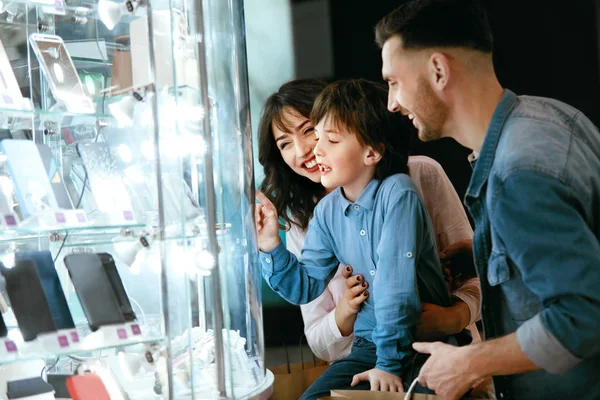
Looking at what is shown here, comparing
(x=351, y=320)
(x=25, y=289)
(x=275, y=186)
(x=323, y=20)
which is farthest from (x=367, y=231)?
(x=323, y=20)

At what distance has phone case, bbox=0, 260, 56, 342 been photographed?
74.5 inches

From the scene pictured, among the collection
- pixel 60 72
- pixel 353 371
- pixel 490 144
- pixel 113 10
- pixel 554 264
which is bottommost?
pixel 353 371

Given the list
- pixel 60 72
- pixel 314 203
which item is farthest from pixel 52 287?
pixel 314 203

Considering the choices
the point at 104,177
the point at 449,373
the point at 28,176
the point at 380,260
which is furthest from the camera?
the point at 380,260

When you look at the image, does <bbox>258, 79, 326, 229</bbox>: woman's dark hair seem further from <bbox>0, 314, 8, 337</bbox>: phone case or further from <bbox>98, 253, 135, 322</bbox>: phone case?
<bbox>0, 314, 8, 337</bbox>: phone case

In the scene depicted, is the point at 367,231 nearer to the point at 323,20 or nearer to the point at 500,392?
the point at 500,392

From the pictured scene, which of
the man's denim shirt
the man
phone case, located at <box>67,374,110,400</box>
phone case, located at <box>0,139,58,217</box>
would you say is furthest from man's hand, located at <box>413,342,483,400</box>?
phone case, located at <box>0,139,58,217</box>

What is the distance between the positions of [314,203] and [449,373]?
1.61m

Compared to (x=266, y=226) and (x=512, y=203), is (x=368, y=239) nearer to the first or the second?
(x=266, y=226)

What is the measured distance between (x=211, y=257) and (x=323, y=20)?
7.81ft

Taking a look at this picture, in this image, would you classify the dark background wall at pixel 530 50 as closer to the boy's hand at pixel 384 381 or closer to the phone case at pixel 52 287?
the boy's hand at pixel 384 381

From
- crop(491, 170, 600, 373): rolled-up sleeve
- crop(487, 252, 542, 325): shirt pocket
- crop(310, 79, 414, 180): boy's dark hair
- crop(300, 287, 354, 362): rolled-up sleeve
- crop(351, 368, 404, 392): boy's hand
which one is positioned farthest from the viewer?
crop(300, 287, 354, 362): rolled-up sleeve

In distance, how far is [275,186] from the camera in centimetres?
324

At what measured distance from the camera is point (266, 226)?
9.03ft
